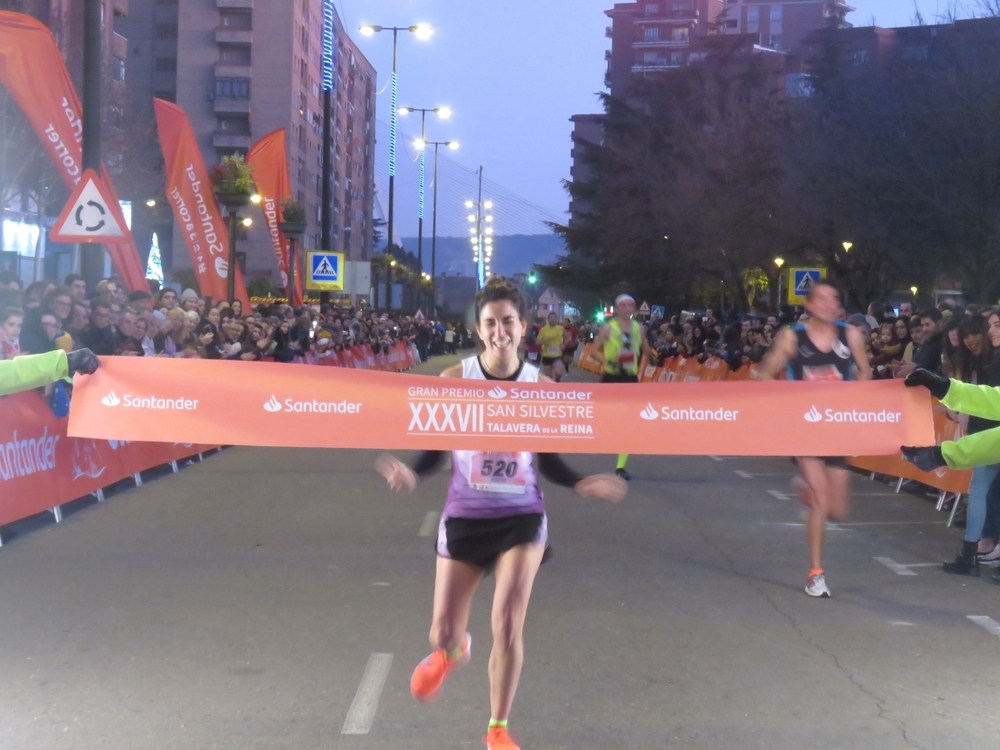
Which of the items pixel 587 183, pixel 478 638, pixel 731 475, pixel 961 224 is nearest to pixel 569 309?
pixel 587 183

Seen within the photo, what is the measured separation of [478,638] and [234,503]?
18.2 ft

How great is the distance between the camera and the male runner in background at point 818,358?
7984 millimetres

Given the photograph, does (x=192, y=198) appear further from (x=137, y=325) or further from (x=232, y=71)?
(x=232, y=71)

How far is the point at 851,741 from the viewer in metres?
5.24

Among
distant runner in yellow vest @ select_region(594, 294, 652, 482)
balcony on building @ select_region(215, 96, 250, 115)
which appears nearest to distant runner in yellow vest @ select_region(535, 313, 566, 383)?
distant runner in yellow vest @ select_region(594, 294, 652, 482)

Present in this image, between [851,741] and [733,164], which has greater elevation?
[733,164]

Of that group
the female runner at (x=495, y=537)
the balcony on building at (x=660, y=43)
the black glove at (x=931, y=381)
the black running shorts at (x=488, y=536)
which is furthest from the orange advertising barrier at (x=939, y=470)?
the balcony on building at (x=660, y=43)

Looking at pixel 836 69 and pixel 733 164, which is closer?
pixel 836 69

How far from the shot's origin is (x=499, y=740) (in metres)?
4.61

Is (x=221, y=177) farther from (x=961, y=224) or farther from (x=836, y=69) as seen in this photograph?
(x=836, y=69)

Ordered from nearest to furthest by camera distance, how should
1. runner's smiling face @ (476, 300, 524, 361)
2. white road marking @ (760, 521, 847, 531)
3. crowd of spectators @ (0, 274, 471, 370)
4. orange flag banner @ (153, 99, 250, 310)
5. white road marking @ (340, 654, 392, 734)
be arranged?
1. runner's smiling face @ (476, 300, 524, 361)
2. white road marking @ (340, 654, 392, 734)
3. white road marking @ (760, 521, 847, 531)
4. crowd of spectators @ (0, 274, 471, 370)
5. orange flag banner @ (153, 99, 250, 310)

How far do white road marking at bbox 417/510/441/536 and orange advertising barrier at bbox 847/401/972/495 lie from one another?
4057 mm

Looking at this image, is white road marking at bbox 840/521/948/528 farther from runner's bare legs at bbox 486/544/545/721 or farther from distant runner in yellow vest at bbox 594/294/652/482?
runner's bare legs at bbox 486/544/545/721

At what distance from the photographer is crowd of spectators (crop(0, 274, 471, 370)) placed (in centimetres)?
1185
